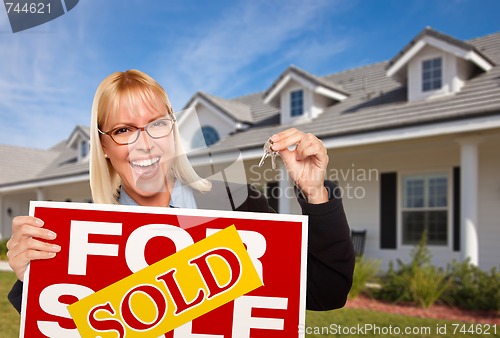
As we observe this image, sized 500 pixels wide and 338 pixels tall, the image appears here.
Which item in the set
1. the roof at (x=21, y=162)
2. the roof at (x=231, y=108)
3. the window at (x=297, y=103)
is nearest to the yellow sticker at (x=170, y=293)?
the window at (x=297, y=103)

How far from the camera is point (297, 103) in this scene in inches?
406

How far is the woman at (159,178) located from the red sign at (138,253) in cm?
5

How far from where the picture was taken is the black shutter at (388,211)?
28.7 ft

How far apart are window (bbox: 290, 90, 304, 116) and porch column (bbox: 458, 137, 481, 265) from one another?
4.01 metres

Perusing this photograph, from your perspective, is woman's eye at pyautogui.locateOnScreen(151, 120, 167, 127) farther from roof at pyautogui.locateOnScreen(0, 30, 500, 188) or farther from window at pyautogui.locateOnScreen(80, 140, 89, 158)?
window at pyautogui.locateOnScreen(80, 140, 89, 158)

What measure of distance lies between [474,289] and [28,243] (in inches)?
228

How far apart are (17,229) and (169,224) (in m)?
0.38

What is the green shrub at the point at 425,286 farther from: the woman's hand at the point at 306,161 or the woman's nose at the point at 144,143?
the woman's nose at the point at 144,143

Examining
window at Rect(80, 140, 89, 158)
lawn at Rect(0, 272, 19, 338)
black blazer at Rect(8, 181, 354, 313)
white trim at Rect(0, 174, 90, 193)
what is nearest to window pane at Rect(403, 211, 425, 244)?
lawn at Rect(0, 272, 19, 338)

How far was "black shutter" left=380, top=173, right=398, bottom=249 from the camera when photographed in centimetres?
874

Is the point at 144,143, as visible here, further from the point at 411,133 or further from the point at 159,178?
the point at 411,133

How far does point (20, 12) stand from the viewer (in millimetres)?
1545

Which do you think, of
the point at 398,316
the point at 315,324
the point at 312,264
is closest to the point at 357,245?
the point at 398,316

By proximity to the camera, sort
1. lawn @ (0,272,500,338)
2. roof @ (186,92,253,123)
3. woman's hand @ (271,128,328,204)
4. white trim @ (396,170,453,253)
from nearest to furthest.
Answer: woman's hand @ (271,128,328,204)
lawn @ (0,272,500,338)
white trim @ (396,170,453,253)
roof @ (186,92,253,123)
